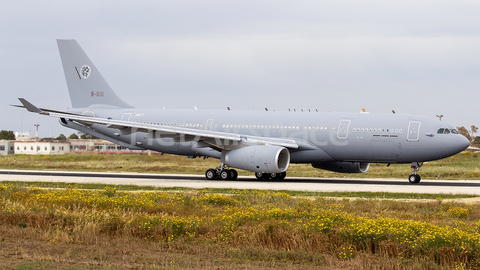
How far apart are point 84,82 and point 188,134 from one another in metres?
11.1

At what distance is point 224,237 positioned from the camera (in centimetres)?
1379

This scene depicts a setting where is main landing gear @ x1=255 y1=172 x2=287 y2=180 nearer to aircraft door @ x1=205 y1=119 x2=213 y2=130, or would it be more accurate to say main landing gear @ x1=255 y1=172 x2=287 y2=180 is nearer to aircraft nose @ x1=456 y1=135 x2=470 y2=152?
aircraft door @ x1=205 y1=119 x2=213 y2=130

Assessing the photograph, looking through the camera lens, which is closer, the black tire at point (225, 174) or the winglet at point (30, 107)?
the winglet at point (30, 107)

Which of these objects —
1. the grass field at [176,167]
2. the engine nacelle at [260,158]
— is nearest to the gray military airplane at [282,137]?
the engine nacelle at [260,158]

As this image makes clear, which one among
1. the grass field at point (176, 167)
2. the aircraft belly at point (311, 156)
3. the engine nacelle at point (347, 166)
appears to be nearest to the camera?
the aircraft belly at point (311, 156)

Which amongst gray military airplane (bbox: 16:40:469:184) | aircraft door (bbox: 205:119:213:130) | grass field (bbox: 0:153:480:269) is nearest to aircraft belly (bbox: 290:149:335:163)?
gray military airplane (bbox: 16:40:469:184)

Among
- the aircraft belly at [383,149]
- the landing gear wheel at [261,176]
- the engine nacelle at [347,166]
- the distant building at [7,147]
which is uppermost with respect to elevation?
the aircraft belly at [383,149]

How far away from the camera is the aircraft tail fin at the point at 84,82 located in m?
39.0

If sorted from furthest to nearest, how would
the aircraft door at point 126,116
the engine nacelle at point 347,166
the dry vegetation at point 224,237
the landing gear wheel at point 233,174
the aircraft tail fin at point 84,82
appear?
the aircraft tail fin at point 84,82 → the aircraft door at point 126,116 → the engine nacelle at point 347,166 → the landing gear wheel at point 233,174 → the dry vegetation at point 224,237

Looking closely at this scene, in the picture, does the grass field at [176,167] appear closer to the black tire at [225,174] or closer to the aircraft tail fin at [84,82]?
the aircraft tail fin at [84,82]

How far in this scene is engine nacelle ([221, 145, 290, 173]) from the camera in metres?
29.6

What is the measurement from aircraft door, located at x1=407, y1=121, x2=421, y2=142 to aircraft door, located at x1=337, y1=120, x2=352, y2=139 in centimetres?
313

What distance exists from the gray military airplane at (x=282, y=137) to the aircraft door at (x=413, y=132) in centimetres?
5

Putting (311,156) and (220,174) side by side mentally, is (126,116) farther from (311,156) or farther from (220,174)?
(311,156)
